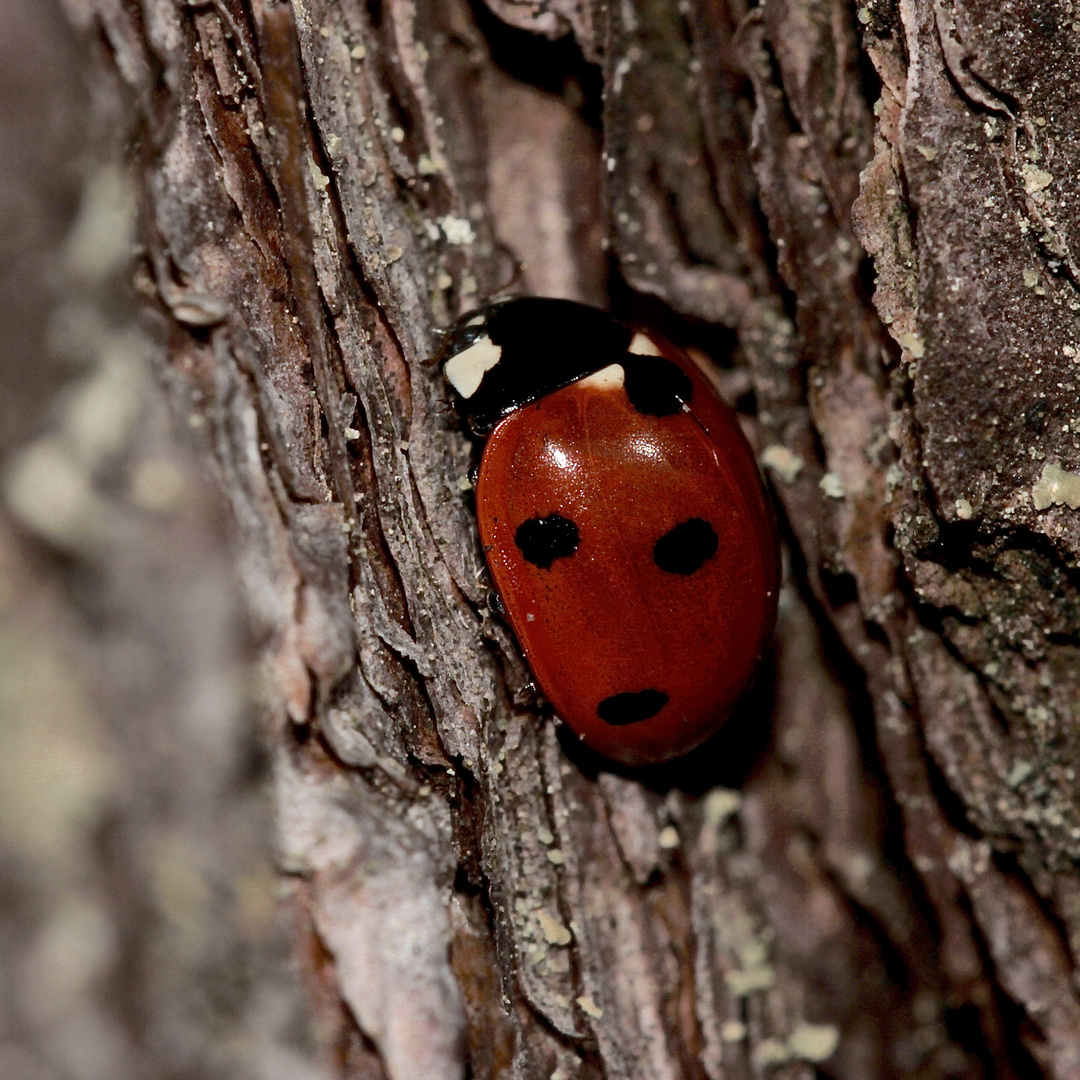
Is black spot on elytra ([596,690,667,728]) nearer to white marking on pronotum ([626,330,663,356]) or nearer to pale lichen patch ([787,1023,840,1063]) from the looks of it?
white marking on pronotum ([626,330,663,356])

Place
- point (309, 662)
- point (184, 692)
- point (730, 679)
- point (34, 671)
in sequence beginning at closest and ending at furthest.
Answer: point (309, 662) → point (730, 679) → point (184, 692) → point (34, 671)

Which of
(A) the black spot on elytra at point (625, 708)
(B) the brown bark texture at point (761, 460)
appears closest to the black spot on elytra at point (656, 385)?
(B) the brown bark texture at point (761, 460)

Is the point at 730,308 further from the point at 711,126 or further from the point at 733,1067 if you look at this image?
the point at 733,1067

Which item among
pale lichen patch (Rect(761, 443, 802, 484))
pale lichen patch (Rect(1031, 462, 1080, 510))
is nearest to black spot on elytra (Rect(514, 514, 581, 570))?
pale lichen patch (Rect(761, 443, 802, 484))

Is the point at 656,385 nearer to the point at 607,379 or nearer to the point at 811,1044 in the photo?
the point at 607,379

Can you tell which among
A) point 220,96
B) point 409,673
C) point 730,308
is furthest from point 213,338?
point 730,308

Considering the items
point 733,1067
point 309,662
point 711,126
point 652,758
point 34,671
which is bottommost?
point 733,1067

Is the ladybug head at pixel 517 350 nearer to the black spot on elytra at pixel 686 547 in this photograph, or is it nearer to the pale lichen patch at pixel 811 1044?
the black spot on elytra at pixel 686 547
